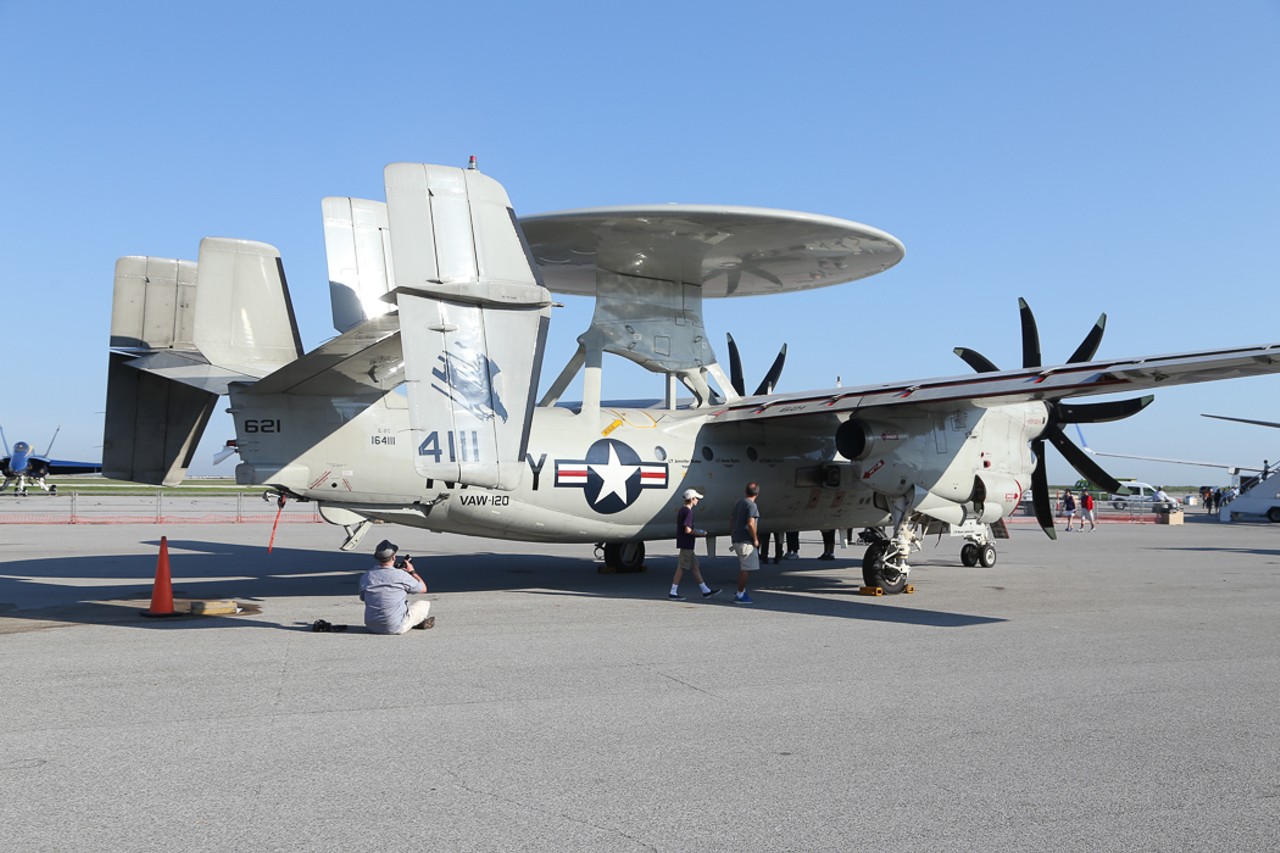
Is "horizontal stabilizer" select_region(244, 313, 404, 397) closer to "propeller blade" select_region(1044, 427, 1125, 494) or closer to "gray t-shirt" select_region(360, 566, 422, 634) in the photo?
"gray t-shirt" select_region(360, 566, 422, 634)

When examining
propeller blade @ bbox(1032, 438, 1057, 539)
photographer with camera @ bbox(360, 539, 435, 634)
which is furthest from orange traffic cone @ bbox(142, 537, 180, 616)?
propeller blade @ bbox(1032, 438, 1057, 539)

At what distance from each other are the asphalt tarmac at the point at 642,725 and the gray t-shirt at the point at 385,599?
27 cm

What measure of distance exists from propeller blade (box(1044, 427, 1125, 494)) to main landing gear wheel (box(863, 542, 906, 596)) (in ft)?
16.2

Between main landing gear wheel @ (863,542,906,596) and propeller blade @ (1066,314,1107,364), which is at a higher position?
propeller blade @ (1066,314,1107,364)

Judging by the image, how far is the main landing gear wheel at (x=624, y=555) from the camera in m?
19.7

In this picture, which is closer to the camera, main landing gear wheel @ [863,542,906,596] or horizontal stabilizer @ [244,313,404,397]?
horizontal stabilizer @ [244,313,404,397]

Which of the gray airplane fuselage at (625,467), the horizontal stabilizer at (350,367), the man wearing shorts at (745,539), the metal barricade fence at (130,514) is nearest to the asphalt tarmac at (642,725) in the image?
the man wearing shorts at (745,539)

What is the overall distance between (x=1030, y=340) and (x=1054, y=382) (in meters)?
5.77

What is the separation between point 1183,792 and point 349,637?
835 cm

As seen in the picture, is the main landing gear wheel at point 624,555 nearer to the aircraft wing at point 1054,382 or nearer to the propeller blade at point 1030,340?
the aircraft wing at point 1054,382

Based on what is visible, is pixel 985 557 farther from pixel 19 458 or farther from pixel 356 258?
pixel 19 458

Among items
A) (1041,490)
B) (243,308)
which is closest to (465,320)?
(243,308)

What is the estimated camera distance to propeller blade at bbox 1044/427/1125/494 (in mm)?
18828

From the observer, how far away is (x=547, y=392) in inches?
672
